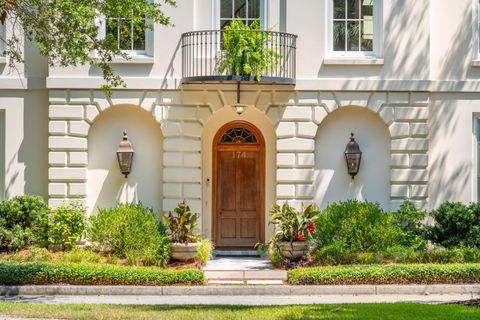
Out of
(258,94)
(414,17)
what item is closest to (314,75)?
(258,94)

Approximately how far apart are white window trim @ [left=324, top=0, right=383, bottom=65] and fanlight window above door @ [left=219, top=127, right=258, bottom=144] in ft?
9.33

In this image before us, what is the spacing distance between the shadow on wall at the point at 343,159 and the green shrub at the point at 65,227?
5596mm

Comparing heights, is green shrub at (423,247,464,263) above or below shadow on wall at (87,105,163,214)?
below

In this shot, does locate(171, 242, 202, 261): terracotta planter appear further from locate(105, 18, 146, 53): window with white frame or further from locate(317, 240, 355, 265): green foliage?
locate(105, 18, 146, 53): window with white frame

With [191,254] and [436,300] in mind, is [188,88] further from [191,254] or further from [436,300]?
[436,300]

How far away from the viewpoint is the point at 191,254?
65.6 feet

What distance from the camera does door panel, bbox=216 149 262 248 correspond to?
23.0 metres

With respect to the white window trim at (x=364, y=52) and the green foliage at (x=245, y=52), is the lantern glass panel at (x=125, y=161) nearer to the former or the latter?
the green foliage at (x=245, y=52)

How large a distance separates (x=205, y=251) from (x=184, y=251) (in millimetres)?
800

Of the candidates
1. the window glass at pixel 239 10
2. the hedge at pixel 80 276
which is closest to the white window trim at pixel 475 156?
the window glass at pixel 239 10

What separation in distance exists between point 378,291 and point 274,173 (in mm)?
5471

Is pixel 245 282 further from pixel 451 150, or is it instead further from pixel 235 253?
pixel 451 150

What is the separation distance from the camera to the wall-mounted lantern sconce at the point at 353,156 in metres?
21.8

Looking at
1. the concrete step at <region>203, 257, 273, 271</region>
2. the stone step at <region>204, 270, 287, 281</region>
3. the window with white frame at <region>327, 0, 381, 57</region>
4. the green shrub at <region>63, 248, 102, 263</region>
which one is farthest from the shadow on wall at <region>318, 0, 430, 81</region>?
the green shrub at <region>63, 248, 102, 263</region>
